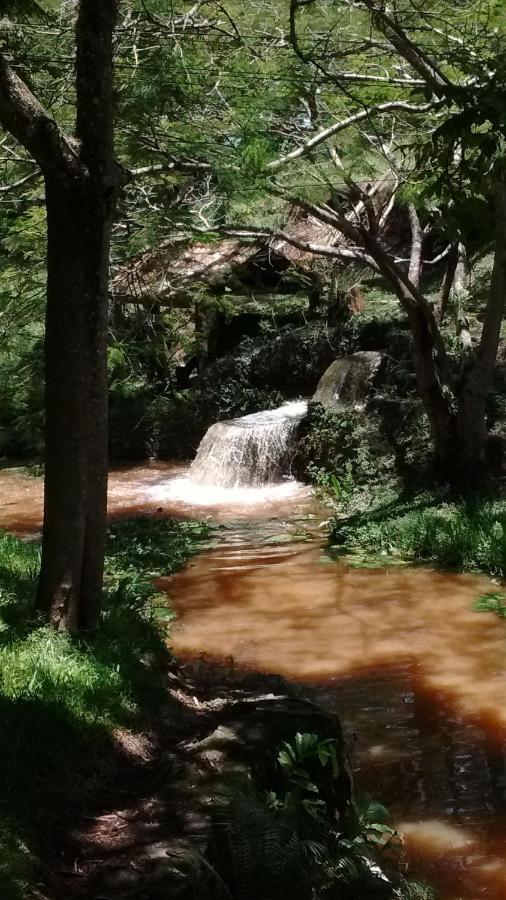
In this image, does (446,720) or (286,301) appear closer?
(446,720)

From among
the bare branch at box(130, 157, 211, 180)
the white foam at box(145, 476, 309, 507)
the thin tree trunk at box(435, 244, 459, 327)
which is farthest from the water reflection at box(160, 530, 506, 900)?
the thin tree trunk at box(435, 244, 459, 327)

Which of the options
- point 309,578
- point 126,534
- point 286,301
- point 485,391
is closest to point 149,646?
point 309,578

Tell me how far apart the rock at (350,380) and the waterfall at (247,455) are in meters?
0.67

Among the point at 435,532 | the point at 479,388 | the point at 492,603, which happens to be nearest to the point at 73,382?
the point at 492,603

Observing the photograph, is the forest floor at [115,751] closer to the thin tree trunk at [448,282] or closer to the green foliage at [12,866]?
the green foliage at [12,866]

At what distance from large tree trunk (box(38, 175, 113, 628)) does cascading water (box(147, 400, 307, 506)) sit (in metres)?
9.17

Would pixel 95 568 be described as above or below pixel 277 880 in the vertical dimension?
above

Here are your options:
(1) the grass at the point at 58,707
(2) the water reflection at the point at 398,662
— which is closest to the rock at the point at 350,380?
(2) the water reflection at the point at 398,662

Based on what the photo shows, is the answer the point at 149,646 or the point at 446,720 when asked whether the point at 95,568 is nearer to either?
the point at 149,646

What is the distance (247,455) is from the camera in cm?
1487

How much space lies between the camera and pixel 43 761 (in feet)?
12.0

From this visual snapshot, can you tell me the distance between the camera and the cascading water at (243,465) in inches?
570

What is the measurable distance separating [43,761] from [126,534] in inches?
289

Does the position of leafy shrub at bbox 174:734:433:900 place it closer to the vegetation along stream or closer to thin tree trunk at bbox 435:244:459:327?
the vegetation along stream
